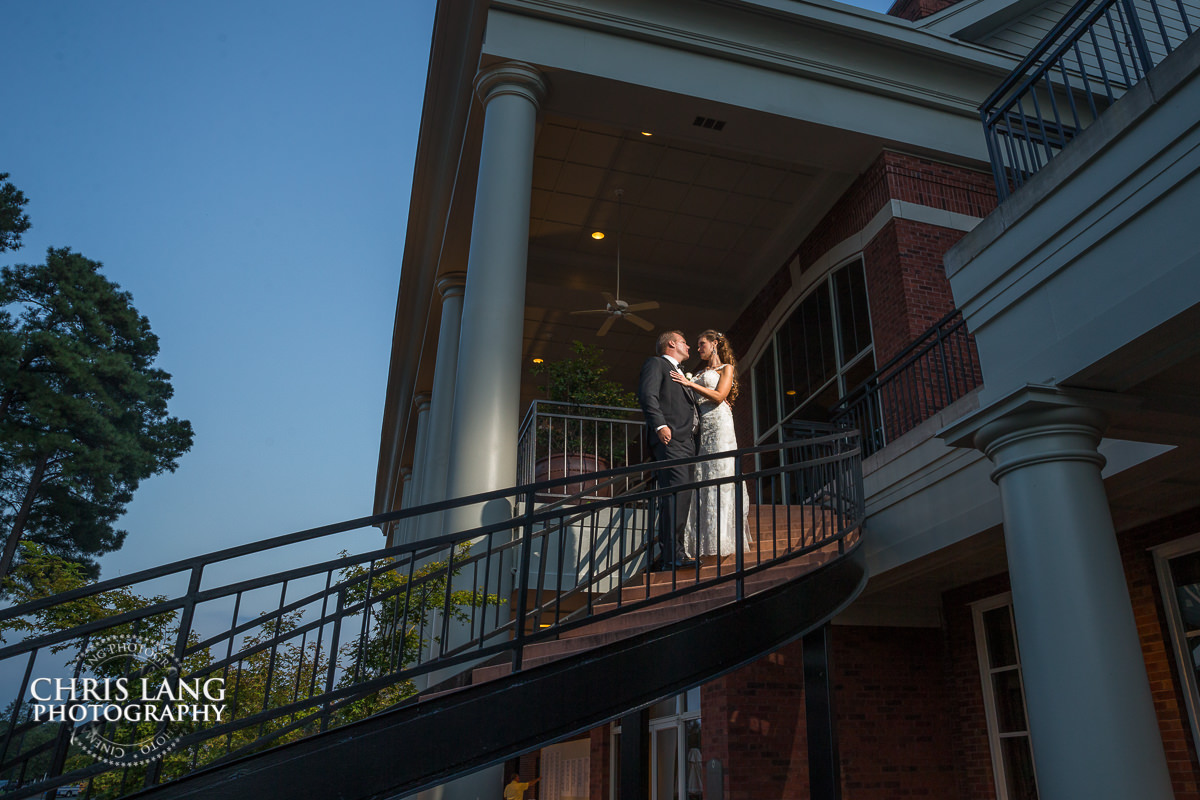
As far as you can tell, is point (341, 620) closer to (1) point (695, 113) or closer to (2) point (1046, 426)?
(2) point (1046, 426)

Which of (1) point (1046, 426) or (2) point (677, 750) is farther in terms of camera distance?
(2) point (677, 750)

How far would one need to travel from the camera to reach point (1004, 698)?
913 cm

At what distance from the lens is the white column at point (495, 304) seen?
26.0 ft

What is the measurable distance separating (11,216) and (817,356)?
30770mm

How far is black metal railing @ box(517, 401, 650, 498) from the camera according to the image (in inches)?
387

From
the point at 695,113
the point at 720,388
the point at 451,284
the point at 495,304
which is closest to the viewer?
the point at 720,388

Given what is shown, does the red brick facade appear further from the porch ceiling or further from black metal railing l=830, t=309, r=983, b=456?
the porch ceiling

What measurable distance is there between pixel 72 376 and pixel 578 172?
2345cm

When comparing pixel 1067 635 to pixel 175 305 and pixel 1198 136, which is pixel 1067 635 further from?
pixel 175 305

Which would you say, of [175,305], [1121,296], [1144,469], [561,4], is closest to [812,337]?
[561,4]

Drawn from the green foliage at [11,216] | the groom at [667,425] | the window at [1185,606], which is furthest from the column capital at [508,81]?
the green foliage at [11,216]

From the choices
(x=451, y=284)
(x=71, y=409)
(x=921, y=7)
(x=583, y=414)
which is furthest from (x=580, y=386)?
(x=71, y=409)

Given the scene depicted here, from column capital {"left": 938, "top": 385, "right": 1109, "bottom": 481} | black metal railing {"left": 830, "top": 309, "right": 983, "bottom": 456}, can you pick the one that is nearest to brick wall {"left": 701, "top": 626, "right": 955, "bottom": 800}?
black metal railing {"left": 830, "top": 309, "right": 983, "bottom": 456}

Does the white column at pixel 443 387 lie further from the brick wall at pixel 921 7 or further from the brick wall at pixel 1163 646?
the brick wall at pixel 1163 646
